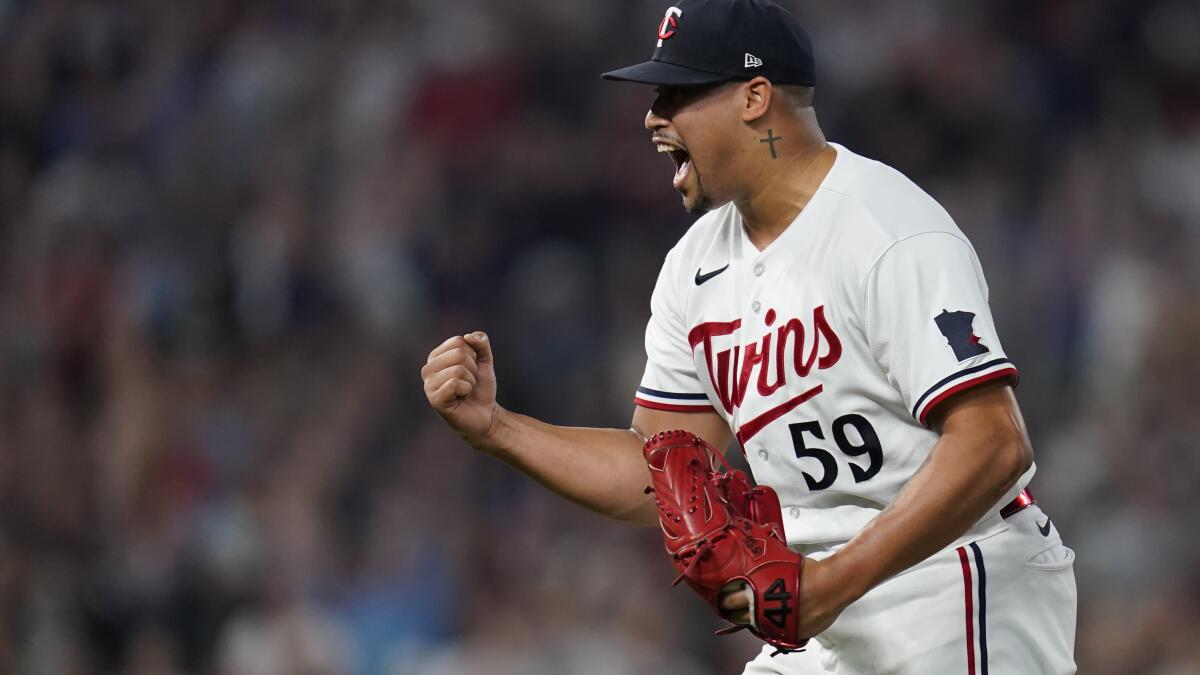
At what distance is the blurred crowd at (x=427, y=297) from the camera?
17.7ft

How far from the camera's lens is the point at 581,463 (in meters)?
2.93

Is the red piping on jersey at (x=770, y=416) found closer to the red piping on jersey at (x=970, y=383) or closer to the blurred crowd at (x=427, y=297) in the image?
the red piping on jersey at (x=970, y=383)

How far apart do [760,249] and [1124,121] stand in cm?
404

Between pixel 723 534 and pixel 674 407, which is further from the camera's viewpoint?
pixel 674 407

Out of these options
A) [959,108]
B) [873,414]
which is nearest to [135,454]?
[959,108]

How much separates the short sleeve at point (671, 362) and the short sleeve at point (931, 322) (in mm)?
583

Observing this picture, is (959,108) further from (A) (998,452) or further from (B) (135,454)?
(A) (998,452)

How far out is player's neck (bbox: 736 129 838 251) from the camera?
2697mm

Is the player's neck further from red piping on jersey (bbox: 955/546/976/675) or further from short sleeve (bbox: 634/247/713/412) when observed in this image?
red piping on jersey (bbox: 955/546/976/675)

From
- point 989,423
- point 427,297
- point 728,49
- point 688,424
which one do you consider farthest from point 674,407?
point 427,297

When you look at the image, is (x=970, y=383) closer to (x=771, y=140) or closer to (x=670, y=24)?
(x=771, y=140)

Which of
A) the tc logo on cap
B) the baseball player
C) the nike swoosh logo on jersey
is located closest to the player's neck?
the baseball player

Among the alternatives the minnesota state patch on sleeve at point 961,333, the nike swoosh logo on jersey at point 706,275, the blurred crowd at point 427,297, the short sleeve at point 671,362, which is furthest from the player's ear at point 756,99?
the blurred crowd at point 427,297

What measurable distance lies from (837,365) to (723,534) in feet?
1.33
